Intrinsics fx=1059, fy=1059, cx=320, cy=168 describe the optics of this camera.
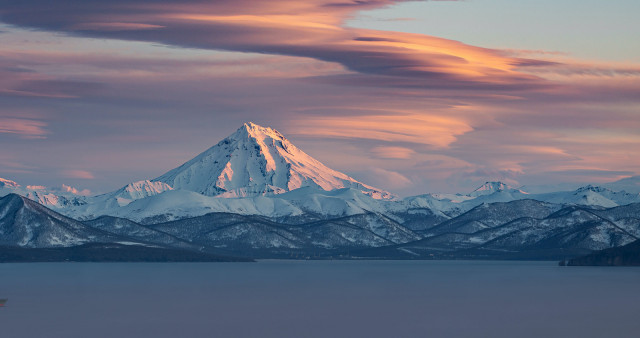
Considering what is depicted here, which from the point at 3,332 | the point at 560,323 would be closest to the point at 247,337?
the point at 3,332

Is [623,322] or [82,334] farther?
[623,322]

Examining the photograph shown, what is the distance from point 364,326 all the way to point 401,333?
12958 mm

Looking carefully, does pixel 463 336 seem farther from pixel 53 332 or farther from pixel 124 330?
pixel 53 332

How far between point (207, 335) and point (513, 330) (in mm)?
52393

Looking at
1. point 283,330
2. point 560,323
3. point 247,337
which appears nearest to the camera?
point 247,337

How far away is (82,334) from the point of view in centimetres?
17388

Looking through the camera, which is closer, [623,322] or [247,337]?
[247,337]

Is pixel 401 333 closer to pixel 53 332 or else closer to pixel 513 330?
pixel 513 330

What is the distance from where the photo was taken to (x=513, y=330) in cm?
18188

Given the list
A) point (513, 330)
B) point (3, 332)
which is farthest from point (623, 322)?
point (3, 332)

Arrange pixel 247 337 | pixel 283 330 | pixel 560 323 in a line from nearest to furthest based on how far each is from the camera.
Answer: pixel 247 337 → pixel 283 330 → pixel 560 323

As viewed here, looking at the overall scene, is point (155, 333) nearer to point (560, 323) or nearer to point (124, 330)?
point (124, 330)

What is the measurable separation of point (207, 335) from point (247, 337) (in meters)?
7.20

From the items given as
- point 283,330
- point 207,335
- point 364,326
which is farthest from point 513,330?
point 207,335
